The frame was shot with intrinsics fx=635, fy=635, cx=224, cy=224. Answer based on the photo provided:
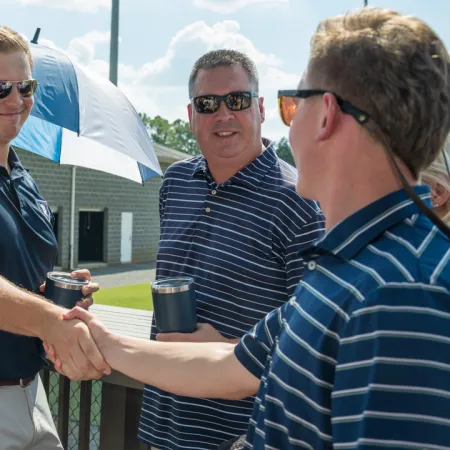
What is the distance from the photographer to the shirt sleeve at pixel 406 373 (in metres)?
1.06

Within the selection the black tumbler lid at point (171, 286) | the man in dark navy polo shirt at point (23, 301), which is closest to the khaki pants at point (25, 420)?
the man in dark navy polo shirt at point (23, 301)

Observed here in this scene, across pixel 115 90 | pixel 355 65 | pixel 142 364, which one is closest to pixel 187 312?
pixel 142 364

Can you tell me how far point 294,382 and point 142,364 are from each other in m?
0.96

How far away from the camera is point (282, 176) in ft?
9.04

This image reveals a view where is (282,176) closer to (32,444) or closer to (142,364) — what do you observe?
(142,364)

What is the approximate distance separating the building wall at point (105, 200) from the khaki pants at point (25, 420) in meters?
18.6

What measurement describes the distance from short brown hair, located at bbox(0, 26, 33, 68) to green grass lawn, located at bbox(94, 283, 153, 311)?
13.2 metres

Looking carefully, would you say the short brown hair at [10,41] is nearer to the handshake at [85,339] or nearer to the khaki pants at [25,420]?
the handshake at [85,339]

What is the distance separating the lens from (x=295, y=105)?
5.28ft

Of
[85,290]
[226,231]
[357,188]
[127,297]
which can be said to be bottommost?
[127,297]

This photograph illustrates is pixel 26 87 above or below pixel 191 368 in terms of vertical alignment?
above

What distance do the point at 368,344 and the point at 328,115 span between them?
0.49 meters

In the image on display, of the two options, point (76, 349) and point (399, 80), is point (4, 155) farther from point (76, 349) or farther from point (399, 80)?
point (399, 80)

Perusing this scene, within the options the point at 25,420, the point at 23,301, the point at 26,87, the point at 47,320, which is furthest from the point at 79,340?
the point at 26,87
